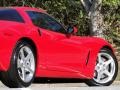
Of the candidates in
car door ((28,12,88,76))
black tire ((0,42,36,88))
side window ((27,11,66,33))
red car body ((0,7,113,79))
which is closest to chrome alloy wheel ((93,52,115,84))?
red car body ((0,7,113,79))

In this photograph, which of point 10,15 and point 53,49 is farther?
point 53,49

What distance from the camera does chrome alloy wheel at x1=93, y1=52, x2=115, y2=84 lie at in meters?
11.2

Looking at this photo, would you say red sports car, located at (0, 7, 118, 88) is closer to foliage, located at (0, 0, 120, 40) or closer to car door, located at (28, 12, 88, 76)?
car door, located at (28, 12, 88, 76)

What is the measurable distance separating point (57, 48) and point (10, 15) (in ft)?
3.24

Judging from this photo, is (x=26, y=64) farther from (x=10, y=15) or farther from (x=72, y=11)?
(x=72, y=11)

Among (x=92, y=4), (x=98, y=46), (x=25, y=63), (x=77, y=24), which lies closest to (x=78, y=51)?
(x=98, y=46)

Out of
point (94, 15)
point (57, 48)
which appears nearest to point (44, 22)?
point (57, 48)

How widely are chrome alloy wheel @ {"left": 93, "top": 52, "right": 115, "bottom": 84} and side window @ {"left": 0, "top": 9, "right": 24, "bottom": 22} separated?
206cm

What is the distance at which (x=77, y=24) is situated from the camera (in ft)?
73.6

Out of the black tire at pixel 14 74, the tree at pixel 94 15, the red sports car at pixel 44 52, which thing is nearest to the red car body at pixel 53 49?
the red sports car at pixel 44 52

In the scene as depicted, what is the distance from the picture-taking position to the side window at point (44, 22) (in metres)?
10.2

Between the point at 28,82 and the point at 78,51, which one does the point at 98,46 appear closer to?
the point at 78,51

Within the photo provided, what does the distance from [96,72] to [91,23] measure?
27.0ft

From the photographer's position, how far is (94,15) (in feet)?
62.5
